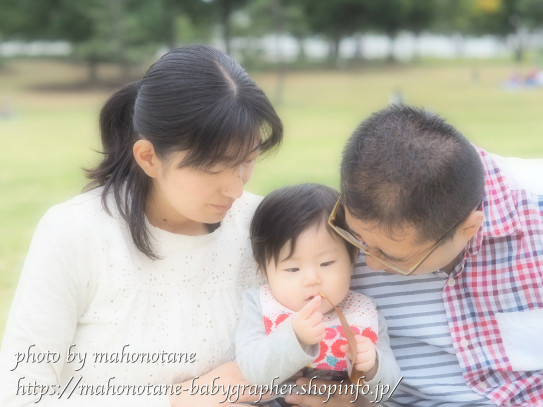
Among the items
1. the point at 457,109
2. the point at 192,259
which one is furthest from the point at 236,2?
the point at 192,259

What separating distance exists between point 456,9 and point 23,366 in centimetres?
4641

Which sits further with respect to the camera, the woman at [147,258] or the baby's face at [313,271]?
the baby's face at [313,271]

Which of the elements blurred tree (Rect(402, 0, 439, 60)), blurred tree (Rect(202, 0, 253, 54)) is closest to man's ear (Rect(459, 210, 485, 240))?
blurred tree (Rect(202, 0, 253, 54))

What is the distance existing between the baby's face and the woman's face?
0.79 feet

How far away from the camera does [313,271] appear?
2150 millimetres

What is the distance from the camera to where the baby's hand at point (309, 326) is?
74.9 inches

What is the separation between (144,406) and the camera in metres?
2.02

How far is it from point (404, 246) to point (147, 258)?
755 mm

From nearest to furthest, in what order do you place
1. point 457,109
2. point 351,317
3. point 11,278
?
point 351,317 → point 11,278 → point 457,109

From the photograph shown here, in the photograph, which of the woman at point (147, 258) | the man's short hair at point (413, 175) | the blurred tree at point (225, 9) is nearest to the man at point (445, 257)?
the man's short hair at point (413, 175)

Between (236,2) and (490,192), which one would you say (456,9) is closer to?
(236,2)

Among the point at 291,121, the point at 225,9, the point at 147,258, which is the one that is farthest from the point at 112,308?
the point at 225,9

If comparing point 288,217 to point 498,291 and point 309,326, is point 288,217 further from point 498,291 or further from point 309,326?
point 498,291

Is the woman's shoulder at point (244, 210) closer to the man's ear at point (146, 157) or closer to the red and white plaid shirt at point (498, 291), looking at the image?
the man's ear at point (146, 157)
